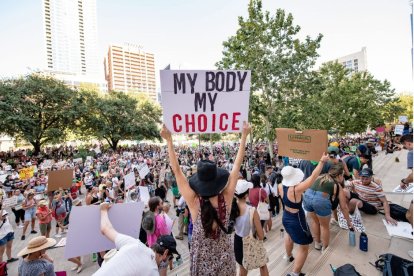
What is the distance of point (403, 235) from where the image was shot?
387 cm

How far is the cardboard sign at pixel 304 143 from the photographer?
3.57 meters

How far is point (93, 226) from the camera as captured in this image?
7.47 ft

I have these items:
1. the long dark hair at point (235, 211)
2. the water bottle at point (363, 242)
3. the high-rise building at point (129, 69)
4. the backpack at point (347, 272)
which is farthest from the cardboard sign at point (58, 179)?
the high-rise building at point (129, 69)

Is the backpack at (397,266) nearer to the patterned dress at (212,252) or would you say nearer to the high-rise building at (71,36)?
the patterned dress at (212,252)

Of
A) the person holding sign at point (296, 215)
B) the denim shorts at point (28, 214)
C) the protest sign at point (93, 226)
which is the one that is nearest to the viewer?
the protest sign at point (93, 226)

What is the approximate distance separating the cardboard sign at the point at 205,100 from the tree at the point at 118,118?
34602 millimetres

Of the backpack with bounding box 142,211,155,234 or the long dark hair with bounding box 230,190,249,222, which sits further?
the backpack with bounding box 142,211,155,234

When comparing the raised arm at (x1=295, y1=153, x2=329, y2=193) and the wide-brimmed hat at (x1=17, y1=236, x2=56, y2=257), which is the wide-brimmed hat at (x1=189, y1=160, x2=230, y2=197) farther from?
the wide-brimmed hat at (x1=17, y1=236, x2=56, y2=257)

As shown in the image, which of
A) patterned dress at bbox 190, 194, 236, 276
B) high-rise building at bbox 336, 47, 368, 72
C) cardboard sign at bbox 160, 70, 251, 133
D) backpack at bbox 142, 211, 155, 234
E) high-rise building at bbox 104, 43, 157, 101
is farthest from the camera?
high-rise building at bbox 104, 43, 157, 101

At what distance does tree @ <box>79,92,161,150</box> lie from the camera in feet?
112

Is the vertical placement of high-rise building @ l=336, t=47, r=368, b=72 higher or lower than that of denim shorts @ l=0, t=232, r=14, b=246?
higher

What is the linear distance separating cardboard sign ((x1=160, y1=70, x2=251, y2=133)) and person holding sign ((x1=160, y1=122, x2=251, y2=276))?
32.8 inches

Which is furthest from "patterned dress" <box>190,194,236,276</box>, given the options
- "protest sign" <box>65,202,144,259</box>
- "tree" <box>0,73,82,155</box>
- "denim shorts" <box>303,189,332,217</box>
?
"tree" <box>0,73,82,155</box>

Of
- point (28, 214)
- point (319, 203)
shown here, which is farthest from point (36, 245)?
point (28, 214)
